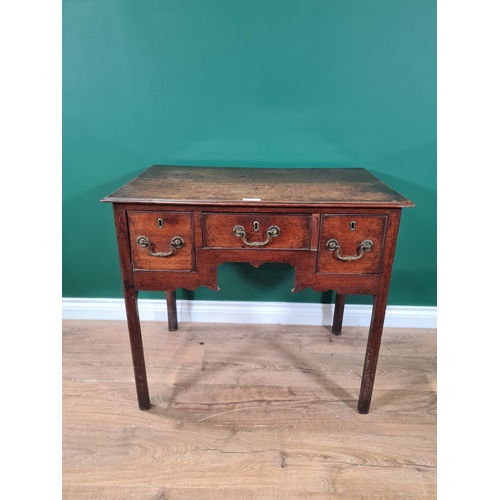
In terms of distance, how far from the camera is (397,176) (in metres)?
1.74

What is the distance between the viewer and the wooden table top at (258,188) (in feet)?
3.87

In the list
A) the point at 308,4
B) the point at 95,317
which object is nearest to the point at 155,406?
the point at 95,317

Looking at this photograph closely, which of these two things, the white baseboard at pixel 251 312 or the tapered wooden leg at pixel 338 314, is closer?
the tapered wooden leg at pixel 338 314

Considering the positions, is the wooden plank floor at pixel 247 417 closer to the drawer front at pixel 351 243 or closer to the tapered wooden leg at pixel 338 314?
the tapered wooden leg at pixel 338 314

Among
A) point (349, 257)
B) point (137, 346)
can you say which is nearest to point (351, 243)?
point (349, 257)

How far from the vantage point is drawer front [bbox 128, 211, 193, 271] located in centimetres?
121

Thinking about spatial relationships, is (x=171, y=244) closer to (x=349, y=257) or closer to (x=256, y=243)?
(x=256, y=243)

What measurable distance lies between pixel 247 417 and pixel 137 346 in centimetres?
48

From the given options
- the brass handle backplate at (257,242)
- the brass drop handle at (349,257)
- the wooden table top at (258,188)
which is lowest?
the brass drop handle at (349,257)

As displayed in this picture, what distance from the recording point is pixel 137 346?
138 centimetres

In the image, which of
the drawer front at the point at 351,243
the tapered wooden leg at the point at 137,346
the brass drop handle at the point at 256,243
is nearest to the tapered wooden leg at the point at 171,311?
the tapered wooden leg at the point at 137,346

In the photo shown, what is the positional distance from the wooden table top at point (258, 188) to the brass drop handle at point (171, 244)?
0.41 feet

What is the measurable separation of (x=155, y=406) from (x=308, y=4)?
1676 millimetres

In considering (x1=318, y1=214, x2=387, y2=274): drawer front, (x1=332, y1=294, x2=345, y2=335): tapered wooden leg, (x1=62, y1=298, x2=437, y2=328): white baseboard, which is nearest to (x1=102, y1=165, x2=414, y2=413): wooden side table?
(x1=318, y1=214, x2=387, y2=274): drawer front
